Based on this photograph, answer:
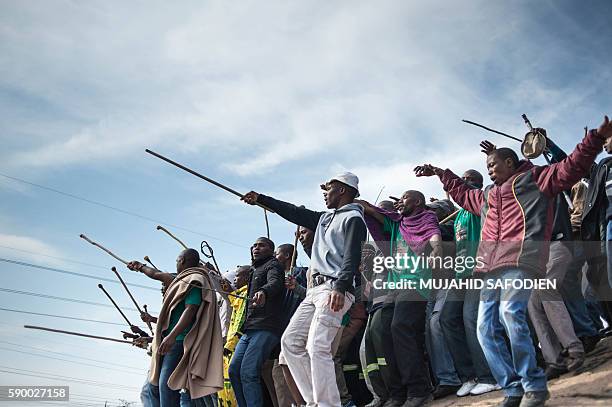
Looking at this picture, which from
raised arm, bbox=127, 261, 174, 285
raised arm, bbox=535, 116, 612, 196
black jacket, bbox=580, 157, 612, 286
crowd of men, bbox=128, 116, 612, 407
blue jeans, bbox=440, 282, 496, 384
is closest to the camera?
raised arm, bbox=535, 116, 612, 196

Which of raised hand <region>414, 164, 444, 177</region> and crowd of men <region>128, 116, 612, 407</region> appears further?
raised hand <region>414, 164, 444, 177</region>

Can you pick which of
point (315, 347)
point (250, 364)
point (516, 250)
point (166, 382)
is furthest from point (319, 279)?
point (166, 382)

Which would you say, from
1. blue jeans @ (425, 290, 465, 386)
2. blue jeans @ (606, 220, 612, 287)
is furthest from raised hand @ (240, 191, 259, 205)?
blue jeans @ (606, 220, 612, 287)

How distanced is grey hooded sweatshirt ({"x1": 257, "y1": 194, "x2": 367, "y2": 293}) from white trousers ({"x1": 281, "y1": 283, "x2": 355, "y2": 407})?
161 mm

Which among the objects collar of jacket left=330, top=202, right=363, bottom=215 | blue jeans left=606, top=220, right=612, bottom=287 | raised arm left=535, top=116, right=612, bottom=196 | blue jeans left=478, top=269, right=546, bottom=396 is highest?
collar of jacket left=330, top=202, right=363, bottom=215

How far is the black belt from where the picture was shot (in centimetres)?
523

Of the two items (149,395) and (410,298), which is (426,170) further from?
(149,395)

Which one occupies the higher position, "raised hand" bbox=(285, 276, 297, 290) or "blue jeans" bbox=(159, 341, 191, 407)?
"raised hand" bbox=(285, 276, 297, 290)

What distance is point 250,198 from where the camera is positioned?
616 centimetres

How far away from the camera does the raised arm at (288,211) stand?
20.2 feet

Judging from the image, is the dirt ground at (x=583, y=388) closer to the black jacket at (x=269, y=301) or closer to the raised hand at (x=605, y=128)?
the black jacket at (x=269, y=301)

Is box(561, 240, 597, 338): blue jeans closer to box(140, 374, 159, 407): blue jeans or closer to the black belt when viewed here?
the black belt

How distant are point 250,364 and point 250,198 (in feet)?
5.45

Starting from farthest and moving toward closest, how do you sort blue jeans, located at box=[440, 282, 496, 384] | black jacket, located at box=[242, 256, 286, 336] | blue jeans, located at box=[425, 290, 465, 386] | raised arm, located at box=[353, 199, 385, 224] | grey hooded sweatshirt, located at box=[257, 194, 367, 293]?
raised arm, located at box=[353, 199, 385, 224]
black jacket, located at box=[242, 256, 286, 336]
blue jeans, located at box=[425, 290, 465, 386]
blue jeans, located at box=[440, 282, 496, 384]
grey hooded sweatshirt, located at box=[257, 194, 367, 293]
